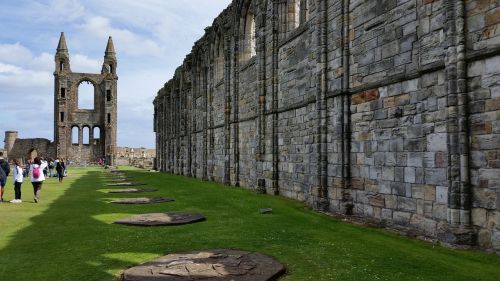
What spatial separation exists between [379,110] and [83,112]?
5797 centimetres

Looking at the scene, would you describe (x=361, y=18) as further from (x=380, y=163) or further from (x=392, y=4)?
(x=380, y=163)

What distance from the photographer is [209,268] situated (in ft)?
17.0

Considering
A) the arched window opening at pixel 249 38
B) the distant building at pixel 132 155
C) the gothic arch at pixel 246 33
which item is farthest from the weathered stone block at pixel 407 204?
the distant building at pixel 132 155

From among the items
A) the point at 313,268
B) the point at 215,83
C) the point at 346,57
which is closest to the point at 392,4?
the point at 346,57

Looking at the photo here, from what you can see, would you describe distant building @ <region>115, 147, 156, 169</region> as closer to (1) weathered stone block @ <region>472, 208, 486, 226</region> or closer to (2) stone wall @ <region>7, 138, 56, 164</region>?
(2) stone wall @ <region>7, 138, 56, 164</region>

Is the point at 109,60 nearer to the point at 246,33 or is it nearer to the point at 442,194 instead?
the point at 246,33

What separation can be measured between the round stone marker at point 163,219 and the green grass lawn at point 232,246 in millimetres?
244

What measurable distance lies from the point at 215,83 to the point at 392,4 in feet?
49.6

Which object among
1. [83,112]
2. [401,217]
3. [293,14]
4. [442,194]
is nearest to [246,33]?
[293,14]

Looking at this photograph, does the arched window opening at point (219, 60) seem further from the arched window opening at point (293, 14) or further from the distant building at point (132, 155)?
the distant building at point (132, 155)

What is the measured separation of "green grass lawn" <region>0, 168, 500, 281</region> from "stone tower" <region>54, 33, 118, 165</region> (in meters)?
51.3

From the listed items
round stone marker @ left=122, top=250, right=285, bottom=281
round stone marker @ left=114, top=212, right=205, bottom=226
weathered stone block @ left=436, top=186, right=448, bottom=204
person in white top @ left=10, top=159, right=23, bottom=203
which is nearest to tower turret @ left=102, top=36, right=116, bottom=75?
person in white top @ left=10, top=159, right=23, bottom=203

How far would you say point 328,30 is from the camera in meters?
10.6

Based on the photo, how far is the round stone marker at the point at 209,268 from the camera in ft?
15.8
